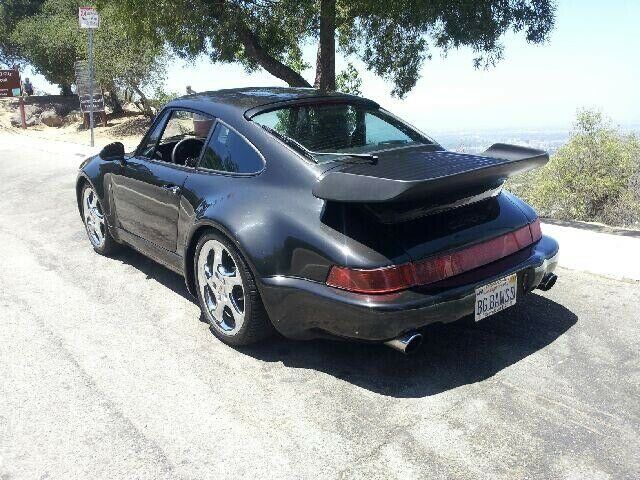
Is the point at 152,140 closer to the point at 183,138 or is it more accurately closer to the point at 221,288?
the point at 183,138

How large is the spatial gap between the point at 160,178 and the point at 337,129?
137 cm

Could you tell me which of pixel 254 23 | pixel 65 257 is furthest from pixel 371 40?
pixel 65 257

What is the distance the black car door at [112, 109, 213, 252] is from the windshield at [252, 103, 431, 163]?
59cm

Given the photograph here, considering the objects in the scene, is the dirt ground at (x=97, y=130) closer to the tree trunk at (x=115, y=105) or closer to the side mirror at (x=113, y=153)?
→ the tree trunk at (x=115, y=105)

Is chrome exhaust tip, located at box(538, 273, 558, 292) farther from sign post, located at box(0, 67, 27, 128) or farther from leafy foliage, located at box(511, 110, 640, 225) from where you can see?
sign post, located at box(0, 67, 27, 128)

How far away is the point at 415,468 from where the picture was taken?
2.62m

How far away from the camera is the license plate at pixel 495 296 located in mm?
3291

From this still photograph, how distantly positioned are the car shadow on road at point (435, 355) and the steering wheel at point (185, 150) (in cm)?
153

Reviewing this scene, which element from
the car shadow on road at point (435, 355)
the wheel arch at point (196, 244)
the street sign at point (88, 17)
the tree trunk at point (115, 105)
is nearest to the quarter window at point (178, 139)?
the wheel arch at point (196, 244)

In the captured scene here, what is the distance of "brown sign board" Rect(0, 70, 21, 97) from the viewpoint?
26.1 metres

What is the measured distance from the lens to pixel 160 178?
4.39m

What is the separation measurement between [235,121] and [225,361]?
4.93 ft

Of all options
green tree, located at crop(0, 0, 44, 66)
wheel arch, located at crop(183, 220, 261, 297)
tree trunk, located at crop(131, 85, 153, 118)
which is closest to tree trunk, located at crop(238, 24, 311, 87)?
wheel arch, located at crop(183, 220, 261, 297)

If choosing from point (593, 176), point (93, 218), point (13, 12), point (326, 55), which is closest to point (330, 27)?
point (326, 55)
